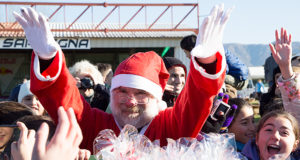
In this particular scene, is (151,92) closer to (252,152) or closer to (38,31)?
(252,152)

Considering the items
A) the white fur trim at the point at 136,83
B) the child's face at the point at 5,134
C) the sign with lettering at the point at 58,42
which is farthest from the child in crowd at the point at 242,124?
the sign with lettering at the point at 58,42

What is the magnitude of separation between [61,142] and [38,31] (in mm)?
929

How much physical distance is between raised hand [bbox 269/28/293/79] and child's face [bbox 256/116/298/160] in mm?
367

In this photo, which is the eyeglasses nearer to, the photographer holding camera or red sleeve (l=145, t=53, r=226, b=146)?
red sleeve (l=145, t=53, r=226, b=146)

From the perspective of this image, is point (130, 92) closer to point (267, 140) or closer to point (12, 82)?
point (267, 140)

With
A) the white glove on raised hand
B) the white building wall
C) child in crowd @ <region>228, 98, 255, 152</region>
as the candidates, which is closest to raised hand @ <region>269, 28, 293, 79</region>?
child in crowd @ <region>228, 98, 255, 152</region>

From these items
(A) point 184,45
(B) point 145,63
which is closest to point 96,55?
(A) point 184,45

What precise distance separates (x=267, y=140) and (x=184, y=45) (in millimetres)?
1767

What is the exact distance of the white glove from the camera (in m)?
1.52

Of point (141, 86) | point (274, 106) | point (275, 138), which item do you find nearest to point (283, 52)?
point (274, 106)

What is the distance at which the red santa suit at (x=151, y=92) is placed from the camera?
5.55ft

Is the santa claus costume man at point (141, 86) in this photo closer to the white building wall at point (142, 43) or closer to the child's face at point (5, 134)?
the child's face at point (5, 134)

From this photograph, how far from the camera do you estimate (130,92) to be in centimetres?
212

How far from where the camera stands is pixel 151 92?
7.09 feet
